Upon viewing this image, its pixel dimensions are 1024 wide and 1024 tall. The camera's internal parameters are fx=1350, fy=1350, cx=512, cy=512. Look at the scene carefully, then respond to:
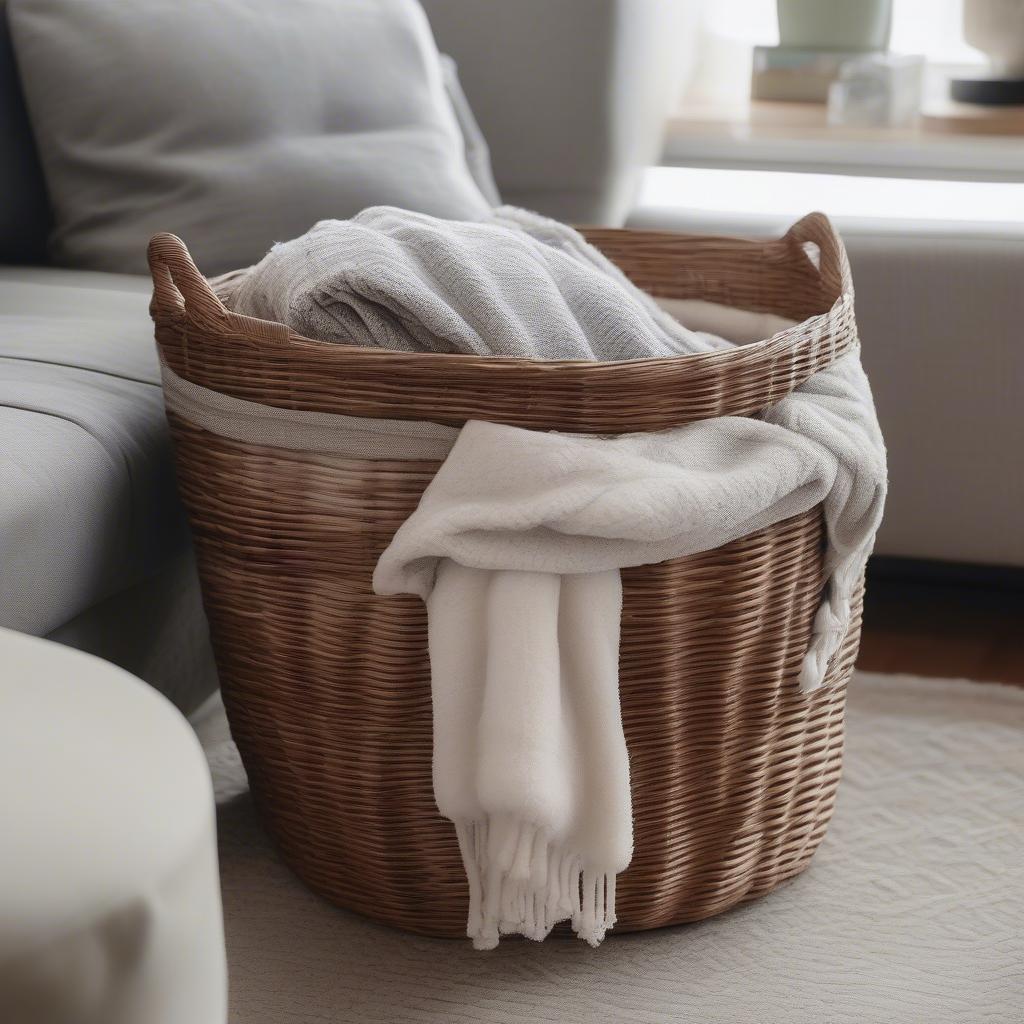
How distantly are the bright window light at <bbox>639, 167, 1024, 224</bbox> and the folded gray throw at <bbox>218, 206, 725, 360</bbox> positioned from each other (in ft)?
2.56

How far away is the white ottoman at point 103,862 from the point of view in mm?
448

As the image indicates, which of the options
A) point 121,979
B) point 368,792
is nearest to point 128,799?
point 121,979

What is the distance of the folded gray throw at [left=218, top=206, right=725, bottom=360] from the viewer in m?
0.91

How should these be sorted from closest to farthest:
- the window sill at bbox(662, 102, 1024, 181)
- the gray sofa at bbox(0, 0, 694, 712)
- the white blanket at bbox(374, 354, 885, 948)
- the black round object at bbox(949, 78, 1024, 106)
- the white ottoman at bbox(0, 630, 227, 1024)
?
the white ottoman at bbox(0, 630, 227, 1024), the white blanket at bbox(374, 354, 885, 948), the gray sofa at bbox(0, 0, 694, 712), the window sill at bbox(662, 102, 1024, 181), the black round object at bbox(949, 78, 1024, 106)

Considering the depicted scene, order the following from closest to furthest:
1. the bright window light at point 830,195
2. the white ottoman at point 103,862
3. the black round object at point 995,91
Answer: the white ottoman at point 103,862, the bright window light at point 830,195, the black round object at point 995,91

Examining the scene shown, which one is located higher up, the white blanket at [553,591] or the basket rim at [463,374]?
the basket rim at [463,374]

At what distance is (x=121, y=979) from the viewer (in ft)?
1.53

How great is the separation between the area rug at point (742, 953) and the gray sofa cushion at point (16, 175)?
649 millimetres

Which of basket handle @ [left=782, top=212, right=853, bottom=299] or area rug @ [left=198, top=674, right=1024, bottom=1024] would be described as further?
basket handle @ [left=782, top=212, right=853, bottom=299]

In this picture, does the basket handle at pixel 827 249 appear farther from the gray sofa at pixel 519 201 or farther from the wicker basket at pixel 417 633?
the gray sofa at pixel 519 201

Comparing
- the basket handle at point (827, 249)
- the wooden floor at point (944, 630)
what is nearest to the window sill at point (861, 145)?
the wooden floor at point (944, 630)

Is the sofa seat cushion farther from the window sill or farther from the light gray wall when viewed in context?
the window sill

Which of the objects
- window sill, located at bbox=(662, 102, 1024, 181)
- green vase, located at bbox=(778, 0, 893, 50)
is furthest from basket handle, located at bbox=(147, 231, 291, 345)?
green vase, located at bbox=(778, 0, 893, 50)

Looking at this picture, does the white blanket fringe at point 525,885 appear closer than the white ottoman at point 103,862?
No
